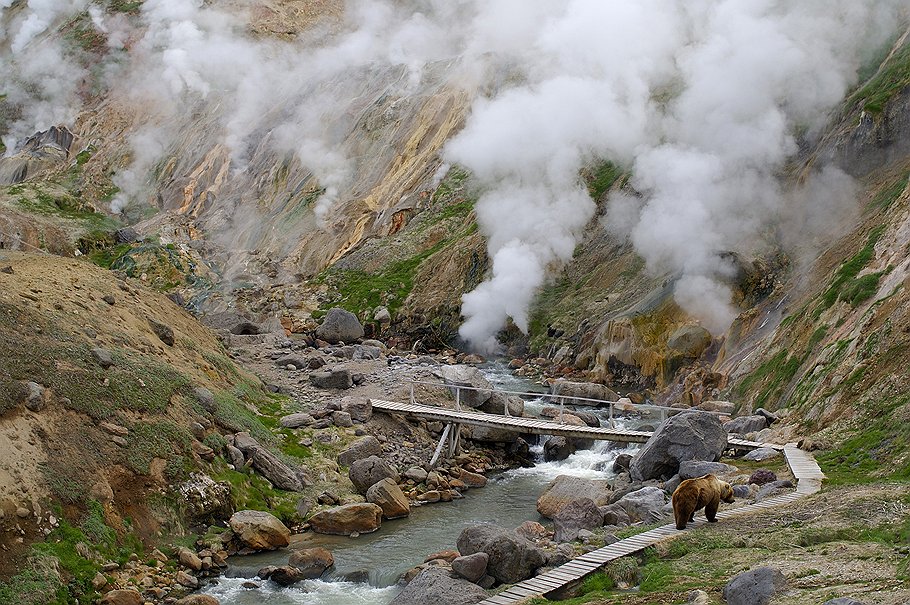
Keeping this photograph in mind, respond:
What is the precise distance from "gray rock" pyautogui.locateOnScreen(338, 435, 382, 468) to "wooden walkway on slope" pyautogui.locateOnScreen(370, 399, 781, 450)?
2.60m

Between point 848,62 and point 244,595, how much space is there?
37150 millimetres

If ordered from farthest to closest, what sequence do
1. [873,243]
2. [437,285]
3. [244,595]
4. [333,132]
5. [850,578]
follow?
[333,132] → [437,285] → [873,243] → [244,595] → [850,578]

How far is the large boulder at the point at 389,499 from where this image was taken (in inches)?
873

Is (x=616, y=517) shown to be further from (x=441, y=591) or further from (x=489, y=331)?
(x=489, y=331)

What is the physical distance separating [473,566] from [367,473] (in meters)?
9.66

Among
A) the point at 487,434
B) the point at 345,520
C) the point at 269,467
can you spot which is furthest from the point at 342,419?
the point at 345,520

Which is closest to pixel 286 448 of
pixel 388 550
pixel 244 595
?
pixel 388 550

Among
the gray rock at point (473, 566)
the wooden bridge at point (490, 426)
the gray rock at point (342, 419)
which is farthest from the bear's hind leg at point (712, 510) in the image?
the gray rock at point (342, 419)

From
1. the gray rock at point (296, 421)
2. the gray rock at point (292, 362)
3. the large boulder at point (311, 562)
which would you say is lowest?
the large boulder at point (311, 562)

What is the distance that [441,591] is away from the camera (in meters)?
13.8

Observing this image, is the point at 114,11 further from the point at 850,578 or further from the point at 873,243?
the point at 850,578

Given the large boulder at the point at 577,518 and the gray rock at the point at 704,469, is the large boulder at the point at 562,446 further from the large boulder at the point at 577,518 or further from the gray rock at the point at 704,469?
the large boulder at the point at 577,518

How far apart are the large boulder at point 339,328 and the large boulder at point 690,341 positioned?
20.6 meters

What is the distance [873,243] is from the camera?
2991 cm
